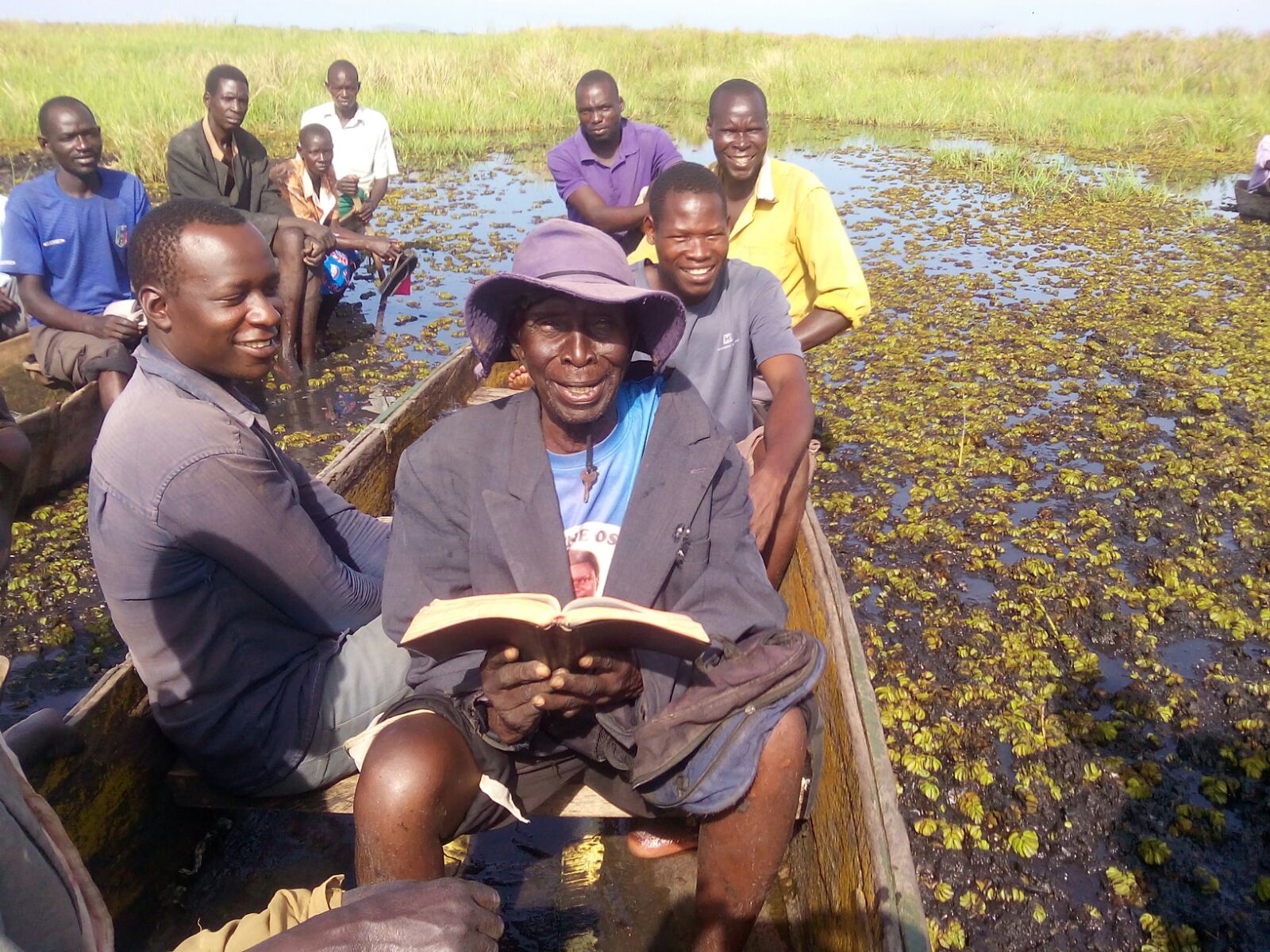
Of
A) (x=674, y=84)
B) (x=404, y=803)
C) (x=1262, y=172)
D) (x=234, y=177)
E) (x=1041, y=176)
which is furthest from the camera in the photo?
(x=674, y=84)

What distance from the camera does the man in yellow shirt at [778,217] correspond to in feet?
11.2

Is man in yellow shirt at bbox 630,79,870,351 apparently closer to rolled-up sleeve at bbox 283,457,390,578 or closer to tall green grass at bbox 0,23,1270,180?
rolled-up sleeve at bbox 283,457,390,578

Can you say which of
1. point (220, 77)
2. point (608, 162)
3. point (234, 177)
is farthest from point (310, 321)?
point (608, 162)

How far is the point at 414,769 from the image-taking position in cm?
168

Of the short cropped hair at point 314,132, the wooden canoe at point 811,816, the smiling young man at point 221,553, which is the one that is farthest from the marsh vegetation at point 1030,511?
the smiling young man at point 221,553

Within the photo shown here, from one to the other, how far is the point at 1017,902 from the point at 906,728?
760mm

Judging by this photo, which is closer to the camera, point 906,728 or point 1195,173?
point 906,728

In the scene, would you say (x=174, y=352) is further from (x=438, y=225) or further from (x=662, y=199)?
(x=438, y=225)

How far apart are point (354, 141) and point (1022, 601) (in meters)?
6.31

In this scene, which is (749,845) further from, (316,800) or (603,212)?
(603,212)

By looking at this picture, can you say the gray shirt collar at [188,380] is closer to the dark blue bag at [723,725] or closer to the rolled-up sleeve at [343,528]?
the rolled-up sleeve at [343,528]

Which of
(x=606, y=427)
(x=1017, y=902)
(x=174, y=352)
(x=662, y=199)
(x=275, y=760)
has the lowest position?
(x=1017, y=902)

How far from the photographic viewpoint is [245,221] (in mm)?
2199

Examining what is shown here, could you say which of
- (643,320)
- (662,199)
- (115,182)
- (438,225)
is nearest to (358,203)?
(115,182)
